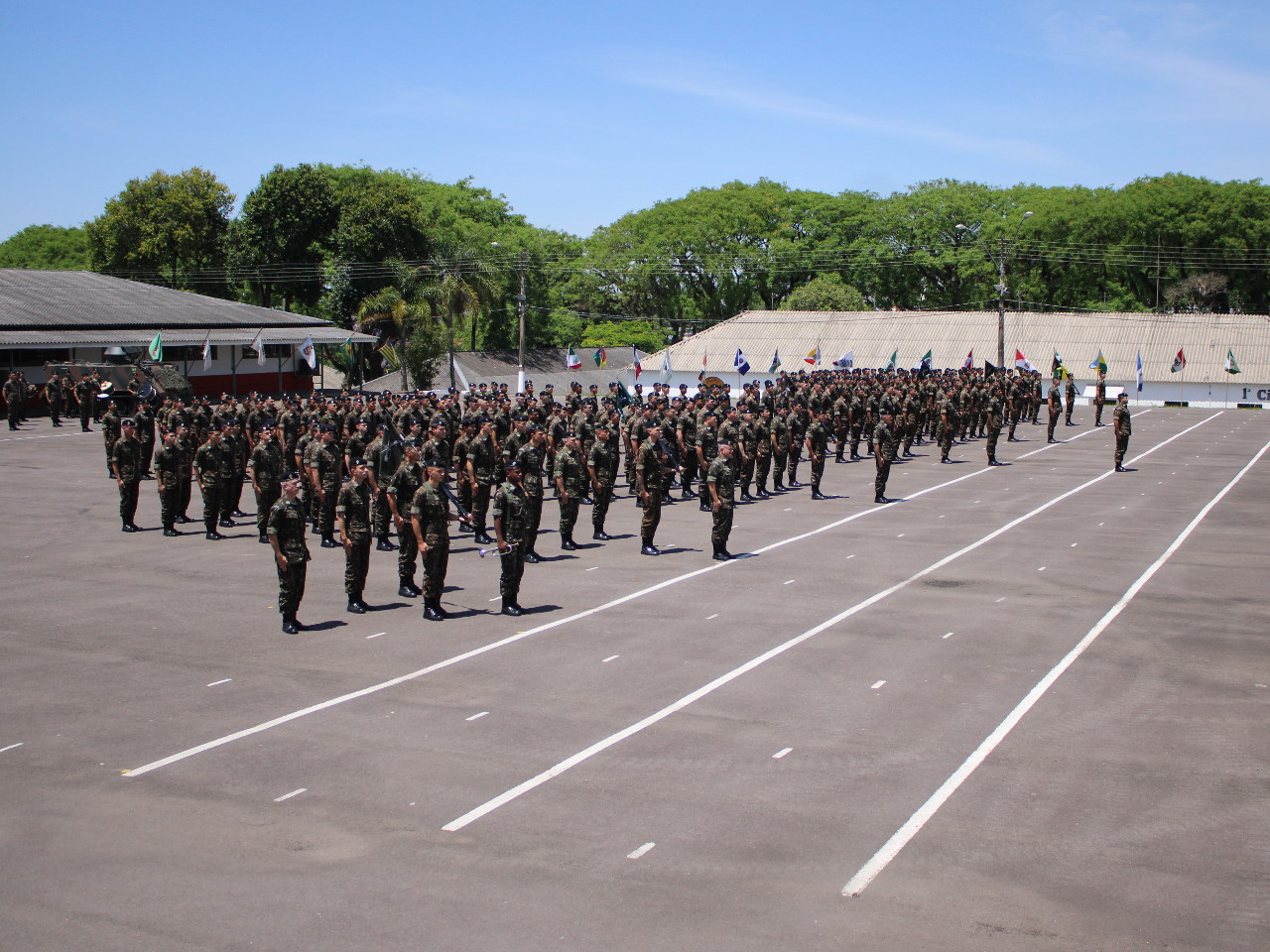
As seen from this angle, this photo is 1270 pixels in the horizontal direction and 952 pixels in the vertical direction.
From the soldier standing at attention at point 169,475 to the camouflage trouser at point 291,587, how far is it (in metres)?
6.95

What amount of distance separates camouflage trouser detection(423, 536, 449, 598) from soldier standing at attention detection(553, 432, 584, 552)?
4317 mm

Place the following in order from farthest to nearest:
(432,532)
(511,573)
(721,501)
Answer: (721,501)
(511,573)
(432,532)

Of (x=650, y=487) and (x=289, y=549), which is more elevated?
(x=650, y=487)

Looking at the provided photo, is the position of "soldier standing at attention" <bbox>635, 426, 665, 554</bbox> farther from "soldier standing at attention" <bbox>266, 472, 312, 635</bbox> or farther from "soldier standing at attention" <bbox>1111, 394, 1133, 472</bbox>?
"soldier standing at attention" <bbox>1111, 394, 1133, 472</bbox>

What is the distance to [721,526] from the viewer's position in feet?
57.8

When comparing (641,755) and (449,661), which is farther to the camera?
(449,661)

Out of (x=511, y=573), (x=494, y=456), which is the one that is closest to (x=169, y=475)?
(x=494, y=456)

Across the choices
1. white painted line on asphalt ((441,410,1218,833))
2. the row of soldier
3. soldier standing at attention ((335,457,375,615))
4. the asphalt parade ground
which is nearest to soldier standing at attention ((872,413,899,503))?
the row of soldier

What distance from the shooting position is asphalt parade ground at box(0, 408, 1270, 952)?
7008mm

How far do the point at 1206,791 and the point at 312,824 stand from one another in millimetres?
6364

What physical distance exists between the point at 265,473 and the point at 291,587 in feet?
21.0

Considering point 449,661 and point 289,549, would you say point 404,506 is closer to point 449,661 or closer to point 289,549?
point 289,549

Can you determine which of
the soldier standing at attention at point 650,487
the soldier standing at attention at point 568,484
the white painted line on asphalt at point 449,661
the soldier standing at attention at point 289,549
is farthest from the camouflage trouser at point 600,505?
the soldier standing at attention at point 289,549

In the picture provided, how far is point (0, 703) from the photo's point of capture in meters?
10.7
